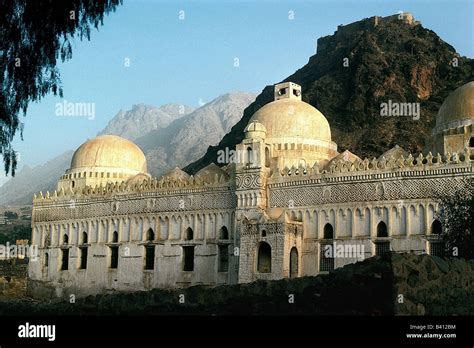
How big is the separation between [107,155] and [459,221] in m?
25.5

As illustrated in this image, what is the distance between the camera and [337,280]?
1773cm

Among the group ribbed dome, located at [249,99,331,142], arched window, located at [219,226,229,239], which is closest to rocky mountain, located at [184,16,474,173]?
ribbed dome, located at [249,99,331,142]

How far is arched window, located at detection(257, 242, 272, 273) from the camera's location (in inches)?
1189

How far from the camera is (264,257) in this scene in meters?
30.5

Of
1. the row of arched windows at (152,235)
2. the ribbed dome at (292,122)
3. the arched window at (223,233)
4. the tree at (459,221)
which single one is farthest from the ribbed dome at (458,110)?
the row of arched windows at (152,235)

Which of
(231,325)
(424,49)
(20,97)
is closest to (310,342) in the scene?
(231,325)

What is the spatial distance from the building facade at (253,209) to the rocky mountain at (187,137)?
91.8m

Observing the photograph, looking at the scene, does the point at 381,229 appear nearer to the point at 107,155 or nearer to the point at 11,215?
the point at 107,155

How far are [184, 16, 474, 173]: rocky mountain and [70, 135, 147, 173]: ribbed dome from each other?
3089 cm

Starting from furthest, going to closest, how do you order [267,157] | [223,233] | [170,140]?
[170,140]
[267,157]
[223,233]

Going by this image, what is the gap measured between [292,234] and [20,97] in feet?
60.0

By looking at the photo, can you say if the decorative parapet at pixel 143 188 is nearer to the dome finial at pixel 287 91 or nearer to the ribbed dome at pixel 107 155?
the ribbed dome at pixel 107 155

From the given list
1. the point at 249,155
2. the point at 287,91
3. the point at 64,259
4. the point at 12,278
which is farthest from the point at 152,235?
the point at 12,278

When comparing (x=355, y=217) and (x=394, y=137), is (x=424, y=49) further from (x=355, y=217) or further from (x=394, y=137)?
(x=355, y=217)
